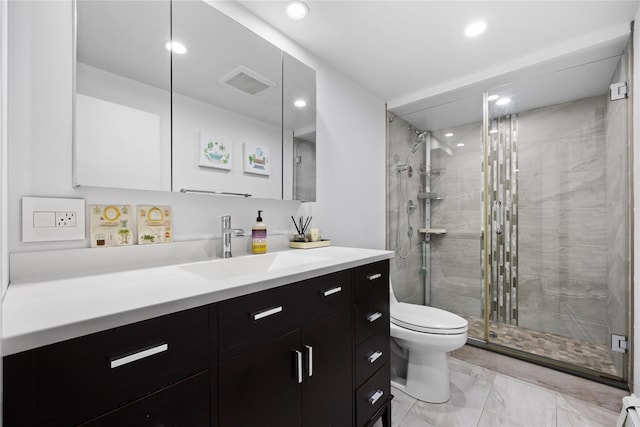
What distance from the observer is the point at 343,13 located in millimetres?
1540

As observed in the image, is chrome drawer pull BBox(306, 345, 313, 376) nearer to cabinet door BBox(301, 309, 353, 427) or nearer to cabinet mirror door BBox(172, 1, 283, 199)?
cabinet door BBox(301, 309, 353, 427)

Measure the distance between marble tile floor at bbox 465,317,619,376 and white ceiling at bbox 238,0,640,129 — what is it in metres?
2.03

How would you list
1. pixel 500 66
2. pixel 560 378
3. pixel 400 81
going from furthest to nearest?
pixel 400 81
pixel 500 66
pixel 560 378

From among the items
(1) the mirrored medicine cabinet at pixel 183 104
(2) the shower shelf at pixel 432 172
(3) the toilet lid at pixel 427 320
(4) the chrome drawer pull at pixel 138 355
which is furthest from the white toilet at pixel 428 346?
(2) the shower shelf at pixel 432 172

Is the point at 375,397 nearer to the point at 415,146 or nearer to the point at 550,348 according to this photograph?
the point at 550,348

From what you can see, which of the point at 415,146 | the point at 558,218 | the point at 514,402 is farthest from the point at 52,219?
the point at 558,218

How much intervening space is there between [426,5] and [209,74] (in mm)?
1182

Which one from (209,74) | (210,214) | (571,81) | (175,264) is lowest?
(175,264)

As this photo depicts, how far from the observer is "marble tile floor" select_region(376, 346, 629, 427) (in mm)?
1522

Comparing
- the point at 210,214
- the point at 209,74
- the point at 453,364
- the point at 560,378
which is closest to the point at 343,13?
the point at 209,74

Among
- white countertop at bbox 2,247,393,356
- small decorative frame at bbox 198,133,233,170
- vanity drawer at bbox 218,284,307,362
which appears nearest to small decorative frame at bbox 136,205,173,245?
white countertop at bbox 2,247,393,356

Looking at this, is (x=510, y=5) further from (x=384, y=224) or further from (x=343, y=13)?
(x=384, y=224)

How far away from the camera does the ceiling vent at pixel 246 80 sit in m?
1.43

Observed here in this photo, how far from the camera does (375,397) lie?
1.37 m
